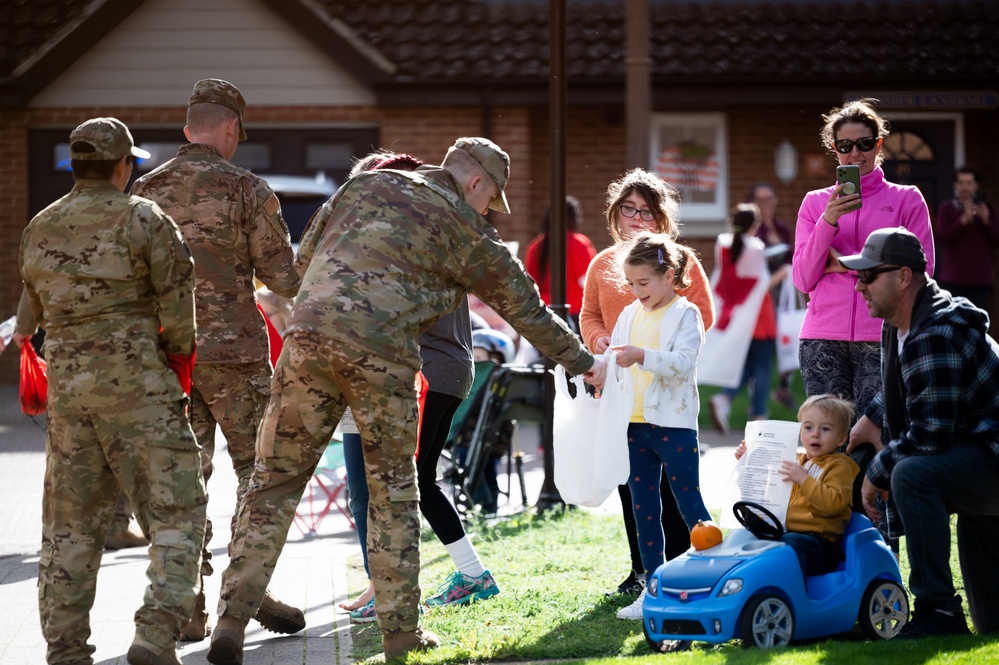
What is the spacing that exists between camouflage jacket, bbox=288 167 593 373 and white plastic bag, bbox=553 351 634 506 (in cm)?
69

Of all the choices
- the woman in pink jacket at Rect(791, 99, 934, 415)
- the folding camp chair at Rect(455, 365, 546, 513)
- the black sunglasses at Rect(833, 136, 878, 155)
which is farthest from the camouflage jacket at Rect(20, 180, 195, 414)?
the folding camp chair at Rect(455, 365, 546, 513)

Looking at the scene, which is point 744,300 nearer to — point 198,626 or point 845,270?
point 845,270

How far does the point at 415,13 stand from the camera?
17000mm

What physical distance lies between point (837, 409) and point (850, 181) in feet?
3.72

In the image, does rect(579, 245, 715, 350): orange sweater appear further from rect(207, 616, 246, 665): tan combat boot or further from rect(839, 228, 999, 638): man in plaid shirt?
rect(207, 616, 246, 665): tan combat boot

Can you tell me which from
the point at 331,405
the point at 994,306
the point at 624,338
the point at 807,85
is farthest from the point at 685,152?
the point at 331,405

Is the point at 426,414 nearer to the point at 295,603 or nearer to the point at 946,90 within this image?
the point at 295,603

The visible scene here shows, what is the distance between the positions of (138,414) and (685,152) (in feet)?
44.4

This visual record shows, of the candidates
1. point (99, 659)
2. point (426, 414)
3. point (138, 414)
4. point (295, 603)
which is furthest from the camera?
point (295, 603)

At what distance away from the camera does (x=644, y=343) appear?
20.1ft

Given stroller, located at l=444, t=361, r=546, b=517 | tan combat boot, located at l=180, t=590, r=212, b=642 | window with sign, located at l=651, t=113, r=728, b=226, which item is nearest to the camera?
tan combat boot, located at l=180, t=590, r=212, b=642

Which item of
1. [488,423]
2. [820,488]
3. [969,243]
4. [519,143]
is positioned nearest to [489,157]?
[820,488]

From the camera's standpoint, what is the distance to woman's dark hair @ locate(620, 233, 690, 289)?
600 centimetres

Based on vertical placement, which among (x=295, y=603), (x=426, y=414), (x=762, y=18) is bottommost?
(x=295, y=603)
